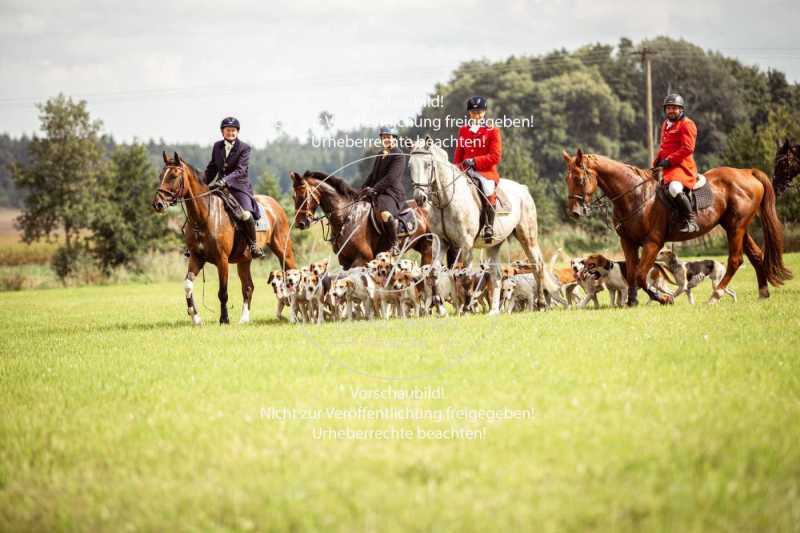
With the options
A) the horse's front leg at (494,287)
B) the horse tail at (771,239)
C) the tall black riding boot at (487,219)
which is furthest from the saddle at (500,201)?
the horse tail at (771,239)

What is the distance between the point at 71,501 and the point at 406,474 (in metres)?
1.98

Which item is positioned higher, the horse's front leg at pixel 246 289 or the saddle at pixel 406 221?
the saddle at pixel 406 221

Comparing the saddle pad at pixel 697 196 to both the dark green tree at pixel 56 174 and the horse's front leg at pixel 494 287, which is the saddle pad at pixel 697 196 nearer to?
the horse's front leg at pixel 494 287

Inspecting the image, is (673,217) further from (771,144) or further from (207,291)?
(771,144)

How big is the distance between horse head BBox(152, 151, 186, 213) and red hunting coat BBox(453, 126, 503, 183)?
182 inches

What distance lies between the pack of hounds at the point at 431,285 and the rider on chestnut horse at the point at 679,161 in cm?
148

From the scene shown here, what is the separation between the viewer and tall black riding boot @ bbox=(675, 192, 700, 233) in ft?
43.3

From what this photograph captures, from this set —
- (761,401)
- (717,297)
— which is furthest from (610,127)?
(761,401)

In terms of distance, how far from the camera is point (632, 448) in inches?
204

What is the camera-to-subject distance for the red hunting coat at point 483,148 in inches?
563

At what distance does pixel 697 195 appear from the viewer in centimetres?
1345

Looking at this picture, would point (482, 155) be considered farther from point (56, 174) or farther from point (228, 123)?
point (56, 174)

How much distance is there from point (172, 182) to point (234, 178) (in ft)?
4.06

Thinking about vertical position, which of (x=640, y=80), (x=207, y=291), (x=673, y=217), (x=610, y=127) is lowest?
(x=207, y=291)
